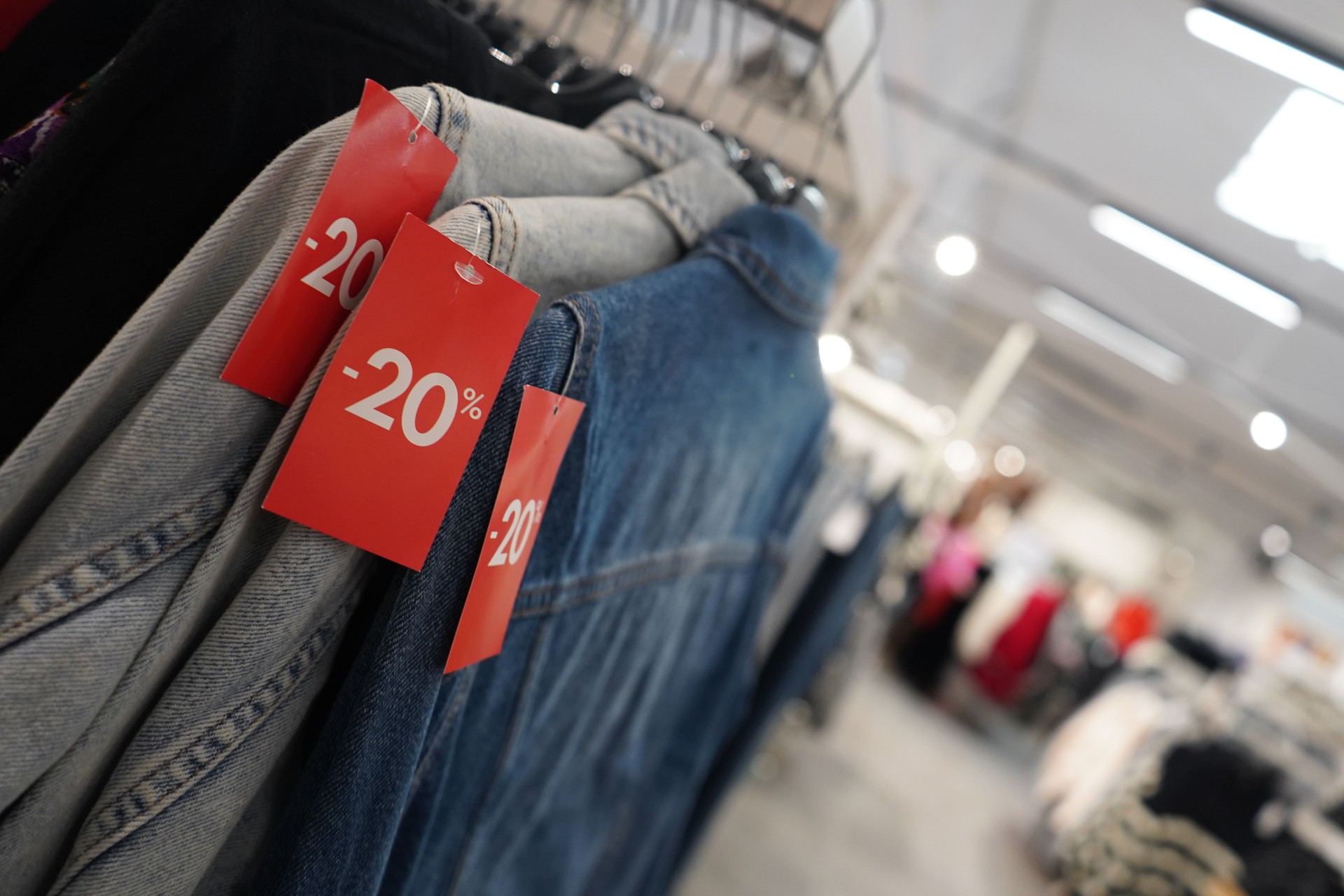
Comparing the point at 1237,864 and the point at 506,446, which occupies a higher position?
the point at 506,446

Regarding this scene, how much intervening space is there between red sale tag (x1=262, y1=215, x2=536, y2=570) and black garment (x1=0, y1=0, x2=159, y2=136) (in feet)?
0.87

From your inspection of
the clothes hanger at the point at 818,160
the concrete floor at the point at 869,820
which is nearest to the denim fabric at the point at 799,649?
the concrete floor at the point at 869,820

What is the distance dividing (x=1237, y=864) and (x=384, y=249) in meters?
3.21

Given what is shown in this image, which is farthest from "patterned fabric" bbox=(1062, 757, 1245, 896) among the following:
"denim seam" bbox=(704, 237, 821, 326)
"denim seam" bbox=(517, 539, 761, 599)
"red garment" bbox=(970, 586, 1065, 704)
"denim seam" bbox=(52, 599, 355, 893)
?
"denim seam" bbox=(52, 599, 355, 893)

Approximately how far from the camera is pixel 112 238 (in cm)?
40

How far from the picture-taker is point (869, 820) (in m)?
3.16

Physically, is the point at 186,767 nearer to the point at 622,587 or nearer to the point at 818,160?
the point at 622,587

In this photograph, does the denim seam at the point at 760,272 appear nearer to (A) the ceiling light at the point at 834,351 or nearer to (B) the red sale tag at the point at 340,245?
(B) the red sale tag at the point at 340,245

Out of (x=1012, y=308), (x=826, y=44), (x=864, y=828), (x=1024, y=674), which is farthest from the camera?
(x=1024, y=674)

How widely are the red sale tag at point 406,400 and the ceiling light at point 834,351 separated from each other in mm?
1361

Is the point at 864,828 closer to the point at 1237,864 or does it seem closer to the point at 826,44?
the point at 1237,864

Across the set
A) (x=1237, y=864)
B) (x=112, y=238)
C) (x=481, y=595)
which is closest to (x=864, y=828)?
(x=1237, y=864)

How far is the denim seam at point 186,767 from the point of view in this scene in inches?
14.5

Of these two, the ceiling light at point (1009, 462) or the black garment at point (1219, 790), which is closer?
the black garment at point (1219, 790)
